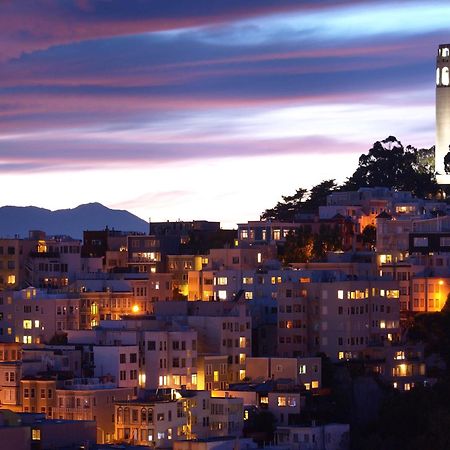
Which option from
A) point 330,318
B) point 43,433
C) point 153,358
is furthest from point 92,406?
point 330,318

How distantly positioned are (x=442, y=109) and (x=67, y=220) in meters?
62.5

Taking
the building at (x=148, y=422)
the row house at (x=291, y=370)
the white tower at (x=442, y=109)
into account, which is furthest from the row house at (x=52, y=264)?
the building at (x=148, y=422)

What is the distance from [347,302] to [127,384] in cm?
1053

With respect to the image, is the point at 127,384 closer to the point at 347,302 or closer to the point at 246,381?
the point at 246,381

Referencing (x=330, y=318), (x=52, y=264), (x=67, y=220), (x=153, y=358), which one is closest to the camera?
(x=153, y=358)

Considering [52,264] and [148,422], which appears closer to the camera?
[148,422]

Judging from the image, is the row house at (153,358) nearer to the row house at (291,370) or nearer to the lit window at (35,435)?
the row house at (291,370)

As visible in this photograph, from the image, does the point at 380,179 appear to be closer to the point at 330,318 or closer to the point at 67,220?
the point at 330,318

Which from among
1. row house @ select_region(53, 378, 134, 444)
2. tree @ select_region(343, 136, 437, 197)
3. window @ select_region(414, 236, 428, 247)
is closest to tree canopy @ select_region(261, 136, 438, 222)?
tree @ select_region(343, 136, 437, 197)

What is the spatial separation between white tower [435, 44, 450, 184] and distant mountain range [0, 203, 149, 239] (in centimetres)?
4574

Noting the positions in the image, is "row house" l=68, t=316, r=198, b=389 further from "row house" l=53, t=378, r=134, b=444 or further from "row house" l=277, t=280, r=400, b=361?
"row house" l=277, t=280, r=400, b=361

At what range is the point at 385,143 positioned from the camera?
112 meters

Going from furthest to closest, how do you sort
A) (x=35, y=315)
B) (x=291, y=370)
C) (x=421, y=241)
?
(x=421, y=241)
(x=35, y=315)
(x=291, y=370)

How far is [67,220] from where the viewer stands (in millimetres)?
167250
